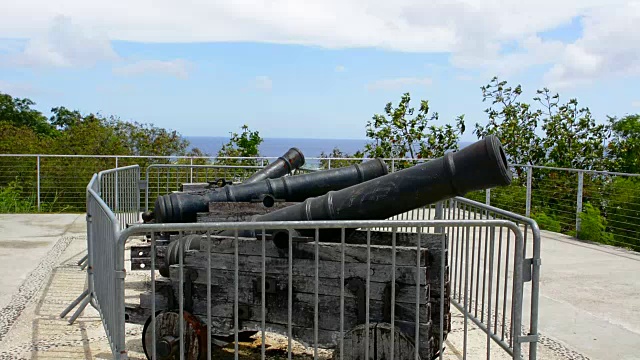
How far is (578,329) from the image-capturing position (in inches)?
267

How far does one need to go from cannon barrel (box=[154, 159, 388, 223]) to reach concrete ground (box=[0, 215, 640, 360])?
134cm

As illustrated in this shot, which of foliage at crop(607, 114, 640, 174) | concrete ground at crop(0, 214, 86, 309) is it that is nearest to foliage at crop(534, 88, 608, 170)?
foliage at crop(607, 114, 640, 174)

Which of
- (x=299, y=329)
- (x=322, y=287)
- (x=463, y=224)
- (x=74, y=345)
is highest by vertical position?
(x=463, y=224)

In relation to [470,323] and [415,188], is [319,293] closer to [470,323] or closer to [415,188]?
[415,188]

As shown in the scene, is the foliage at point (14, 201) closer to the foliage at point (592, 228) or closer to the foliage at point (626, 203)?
the foliage at point (592, 228)

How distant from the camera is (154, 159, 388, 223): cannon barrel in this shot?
7.68 metres

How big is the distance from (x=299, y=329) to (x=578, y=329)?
3108mm

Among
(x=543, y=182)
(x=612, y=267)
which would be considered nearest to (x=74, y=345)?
(x=612, y=267)

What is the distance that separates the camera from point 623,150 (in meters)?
19.4

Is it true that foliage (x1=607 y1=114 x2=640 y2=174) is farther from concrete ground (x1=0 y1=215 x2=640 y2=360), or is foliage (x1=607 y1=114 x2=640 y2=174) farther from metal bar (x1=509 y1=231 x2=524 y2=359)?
metal bar (x1=509 y1=231 x2=524 y2=359)

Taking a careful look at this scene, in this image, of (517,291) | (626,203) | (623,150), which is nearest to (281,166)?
(517,291)

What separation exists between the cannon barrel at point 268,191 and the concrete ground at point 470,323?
1.34 m

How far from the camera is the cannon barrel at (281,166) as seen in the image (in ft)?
31.4

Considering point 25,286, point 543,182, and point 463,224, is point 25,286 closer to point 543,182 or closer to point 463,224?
point 463,224
